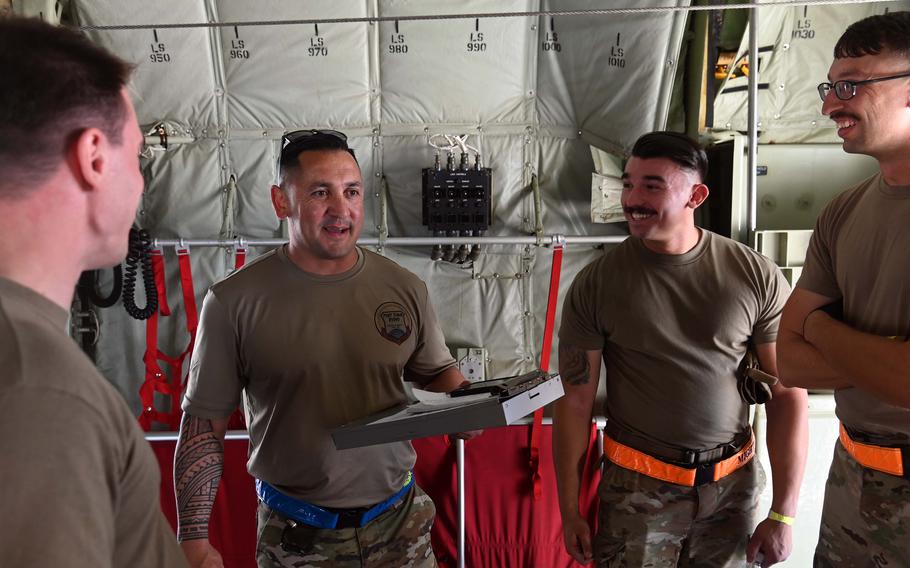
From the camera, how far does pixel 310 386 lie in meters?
1.82

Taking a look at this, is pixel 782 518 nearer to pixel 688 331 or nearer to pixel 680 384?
pixel 680 384

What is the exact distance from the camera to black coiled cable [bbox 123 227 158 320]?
3.25 meters

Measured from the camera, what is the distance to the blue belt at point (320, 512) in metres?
1.81

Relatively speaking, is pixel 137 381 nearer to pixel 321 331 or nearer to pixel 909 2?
pixel 321 331

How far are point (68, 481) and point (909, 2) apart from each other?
3860mm

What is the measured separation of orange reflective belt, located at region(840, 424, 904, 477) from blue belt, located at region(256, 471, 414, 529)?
1219 millimetres

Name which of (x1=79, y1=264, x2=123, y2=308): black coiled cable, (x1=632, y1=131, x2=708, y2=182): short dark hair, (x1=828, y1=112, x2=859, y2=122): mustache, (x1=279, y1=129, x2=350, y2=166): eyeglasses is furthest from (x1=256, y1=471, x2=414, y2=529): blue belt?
(x1=79, y1=264, x2=123, y2=308): black coiled cable

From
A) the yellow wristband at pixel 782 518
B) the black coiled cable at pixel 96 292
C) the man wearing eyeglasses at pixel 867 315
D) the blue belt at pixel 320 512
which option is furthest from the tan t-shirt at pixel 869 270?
the black coiled cable at pixel 96 292

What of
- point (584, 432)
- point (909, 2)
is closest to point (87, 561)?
point (584, 432)

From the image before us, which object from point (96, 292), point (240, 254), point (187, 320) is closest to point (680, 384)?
point (240, 254)

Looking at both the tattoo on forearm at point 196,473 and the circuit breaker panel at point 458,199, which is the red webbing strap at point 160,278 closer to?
the circuit breaker panel at point 458,199

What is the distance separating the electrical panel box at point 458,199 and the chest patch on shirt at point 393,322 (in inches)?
54.4

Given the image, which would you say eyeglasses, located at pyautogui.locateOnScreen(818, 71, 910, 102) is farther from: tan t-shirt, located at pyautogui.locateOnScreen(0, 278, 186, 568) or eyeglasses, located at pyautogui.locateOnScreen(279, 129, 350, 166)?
tan t-shirt, located at pyautogui.locateOnScreen(0, 278, 186, 568)

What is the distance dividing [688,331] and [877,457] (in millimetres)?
602
